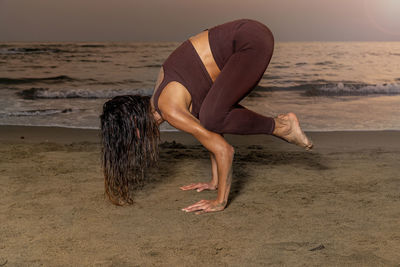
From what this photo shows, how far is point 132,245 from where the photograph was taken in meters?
2.16

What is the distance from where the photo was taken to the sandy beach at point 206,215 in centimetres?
204

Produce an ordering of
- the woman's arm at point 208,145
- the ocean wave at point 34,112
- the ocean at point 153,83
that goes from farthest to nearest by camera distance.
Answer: the ocean wave at point 34,112, the ocean at point 153,83, the woman's arm at point 208,145

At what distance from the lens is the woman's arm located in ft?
8.13

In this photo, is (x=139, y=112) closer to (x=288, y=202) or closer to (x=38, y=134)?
(x=288, y=202)

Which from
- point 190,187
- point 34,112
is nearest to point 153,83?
point 34,112

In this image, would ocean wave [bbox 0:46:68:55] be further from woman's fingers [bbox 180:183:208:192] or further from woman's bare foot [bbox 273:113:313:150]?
woman's bare foot [bbox 273:113:313:150]

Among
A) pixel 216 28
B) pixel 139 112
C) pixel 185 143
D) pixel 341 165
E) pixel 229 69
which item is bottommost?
pixel 185 143

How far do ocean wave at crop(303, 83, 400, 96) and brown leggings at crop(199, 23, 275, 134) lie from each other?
834cm

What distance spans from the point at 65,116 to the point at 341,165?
486cm

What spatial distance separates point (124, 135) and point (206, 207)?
0.66 meters

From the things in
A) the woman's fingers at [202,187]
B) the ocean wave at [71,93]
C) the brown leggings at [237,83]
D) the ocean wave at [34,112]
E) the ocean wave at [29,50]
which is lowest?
the ocean wave at [29,50]

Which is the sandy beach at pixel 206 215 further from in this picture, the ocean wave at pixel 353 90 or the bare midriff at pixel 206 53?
the ocean wave at pixel 353 90

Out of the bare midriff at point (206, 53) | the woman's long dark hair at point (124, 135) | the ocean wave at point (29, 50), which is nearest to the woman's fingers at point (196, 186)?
the woman's long dark hair at point (124, 135)

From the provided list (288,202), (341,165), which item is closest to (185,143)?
(341,165)
